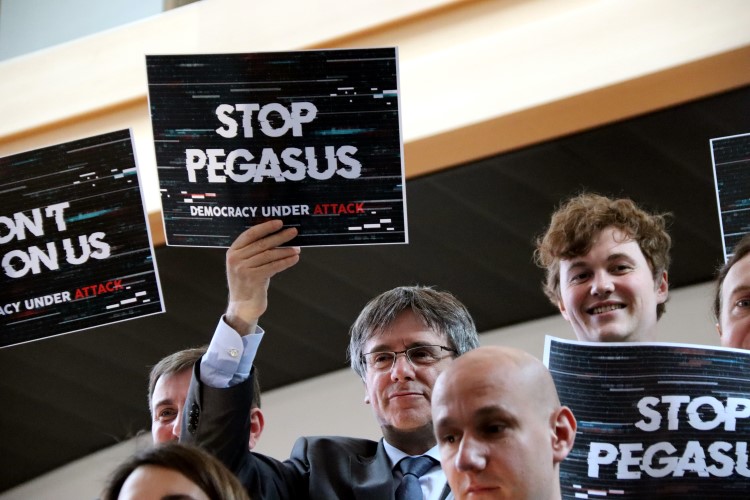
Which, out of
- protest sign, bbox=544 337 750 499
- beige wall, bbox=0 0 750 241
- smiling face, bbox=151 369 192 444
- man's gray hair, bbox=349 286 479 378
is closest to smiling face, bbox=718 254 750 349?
protest sign, bbox=544 337 750 499

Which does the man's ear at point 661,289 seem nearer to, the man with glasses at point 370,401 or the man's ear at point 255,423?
the man with glasses at point 370,401

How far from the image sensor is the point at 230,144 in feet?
6.45

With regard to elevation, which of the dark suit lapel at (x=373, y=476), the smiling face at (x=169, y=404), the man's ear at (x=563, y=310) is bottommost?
the dark suit lapel at (x=373, y=476)

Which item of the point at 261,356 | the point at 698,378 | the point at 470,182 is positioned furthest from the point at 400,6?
the point at 698,378

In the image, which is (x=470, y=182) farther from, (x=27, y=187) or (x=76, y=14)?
(x=27, y=187)

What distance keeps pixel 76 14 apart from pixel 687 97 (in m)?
2.11

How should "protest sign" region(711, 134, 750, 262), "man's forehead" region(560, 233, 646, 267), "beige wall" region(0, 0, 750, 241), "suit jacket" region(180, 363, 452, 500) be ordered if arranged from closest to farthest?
"suit jacket" region(180, 363, 452, 500)
"man's forehead" region(560, 233, 646, 267)
"protest sign" region(711, 134, 750, 262)
"beige wall" region(0, 0, 750, 241)

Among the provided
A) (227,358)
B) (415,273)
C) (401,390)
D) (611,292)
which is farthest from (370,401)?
(415,273)

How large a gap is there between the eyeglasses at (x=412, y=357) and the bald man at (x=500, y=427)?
0.46 meters

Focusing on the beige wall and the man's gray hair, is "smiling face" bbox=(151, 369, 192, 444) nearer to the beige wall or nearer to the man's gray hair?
the man's gray hair

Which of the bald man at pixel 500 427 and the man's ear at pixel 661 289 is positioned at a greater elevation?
the man's ear at pixel 661 289

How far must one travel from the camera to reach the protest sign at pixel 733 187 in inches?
90.5

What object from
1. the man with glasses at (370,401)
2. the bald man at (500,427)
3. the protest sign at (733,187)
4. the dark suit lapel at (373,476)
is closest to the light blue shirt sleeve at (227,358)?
the man with glasses at (370,401)

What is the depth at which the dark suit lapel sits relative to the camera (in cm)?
203
